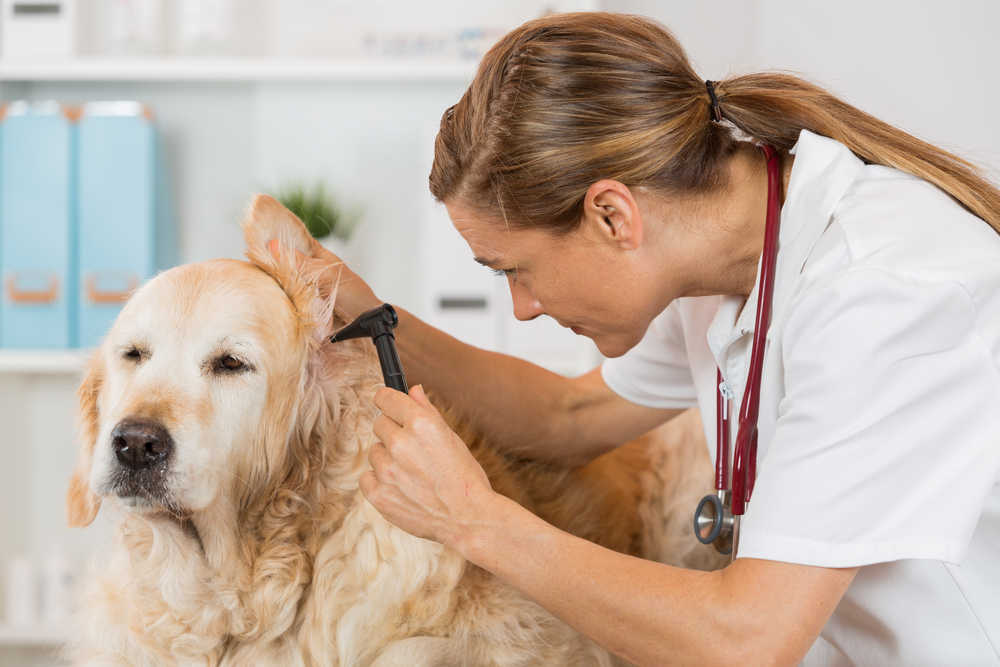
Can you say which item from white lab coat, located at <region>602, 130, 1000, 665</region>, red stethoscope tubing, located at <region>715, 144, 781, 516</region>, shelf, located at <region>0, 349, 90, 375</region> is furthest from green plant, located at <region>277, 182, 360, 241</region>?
white lab coat, located at <region>602, 130, 1000, 665</region>

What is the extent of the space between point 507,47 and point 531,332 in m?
1.31

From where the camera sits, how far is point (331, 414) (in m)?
1.06

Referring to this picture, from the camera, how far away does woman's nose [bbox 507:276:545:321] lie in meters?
1.05

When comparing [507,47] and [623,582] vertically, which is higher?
[507,47]

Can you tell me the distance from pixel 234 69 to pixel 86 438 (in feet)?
4.43

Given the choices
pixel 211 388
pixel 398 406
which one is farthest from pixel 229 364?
pixel 398 406

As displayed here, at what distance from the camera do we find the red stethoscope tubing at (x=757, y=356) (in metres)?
0.95

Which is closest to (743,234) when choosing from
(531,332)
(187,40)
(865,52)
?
(531,332)

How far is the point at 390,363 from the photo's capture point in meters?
0.95

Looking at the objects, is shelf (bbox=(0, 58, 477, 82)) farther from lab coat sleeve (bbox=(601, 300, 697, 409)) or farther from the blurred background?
lab coat sleeve (bbox=(601, 300, 697, 409))

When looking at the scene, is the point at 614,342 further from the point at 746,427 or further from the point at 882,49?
the point at 882,49

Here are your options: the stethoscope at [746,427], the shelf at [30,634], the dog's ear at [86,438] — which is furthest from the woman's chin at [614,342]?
the shelf at [30,634]

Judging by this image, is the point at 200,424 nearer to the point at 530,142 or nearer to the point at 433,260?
the point at 530,142

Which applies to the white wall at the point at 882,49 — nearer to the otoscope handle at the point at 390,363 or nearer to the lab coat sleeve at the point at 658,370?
the lab coat sleeve at the point at 658,370
